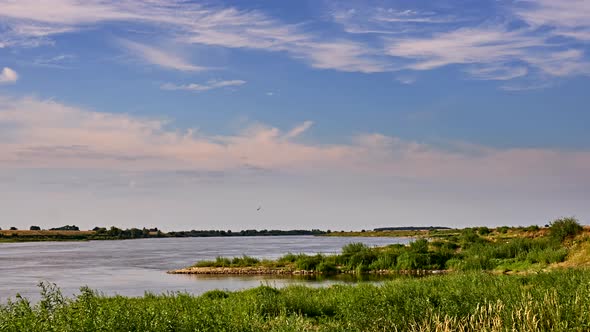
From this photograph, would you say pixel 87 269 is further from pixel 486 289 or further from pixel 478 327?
pixel 478 327

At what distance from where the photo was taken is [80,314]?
8977 mm

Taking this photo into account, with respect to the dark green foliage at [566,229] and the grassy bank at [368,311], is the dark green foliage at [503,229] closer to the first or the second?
the dark green foliage at [566,229]

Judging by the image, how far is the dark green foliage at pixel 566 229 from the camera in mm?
39688

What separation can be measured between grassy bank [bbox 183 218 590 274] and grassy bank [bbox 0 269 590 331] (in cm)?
1794

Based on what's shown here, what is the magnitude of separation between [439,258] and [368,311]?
29.0m

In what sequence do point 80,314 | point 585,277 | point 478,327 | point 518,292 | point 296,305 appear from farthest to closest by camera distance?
point 296,305, point 585,277, point 518,292, point 478,327, point 80,314

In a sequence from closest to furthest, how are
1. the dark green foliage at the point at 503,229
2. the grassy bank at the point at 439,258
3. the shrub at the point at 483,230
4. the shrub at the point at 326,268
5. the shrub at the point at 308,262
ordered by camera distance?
1. the grassy bank at the point at 439,258
2. the shrub at the point at 326,268
3. the shrub at the point at 308,262
4. the dark green foliage at the point at 503,229
5. the shrub at the point at 483,230

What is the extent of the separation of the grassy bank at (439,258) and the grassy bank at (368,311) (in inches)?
706

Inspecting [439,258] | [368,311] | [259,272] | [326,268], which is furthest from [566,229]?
[368,311]

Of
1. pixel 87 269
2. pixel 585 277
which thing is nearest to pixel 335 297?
pixel 585 277

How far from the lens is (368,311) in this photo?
12.4 meters

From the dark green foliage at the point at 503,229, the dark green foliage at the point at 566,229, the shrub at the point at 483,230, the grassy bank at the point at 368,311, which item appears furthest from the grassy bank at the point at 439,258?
the grassy bank at the point at 368,311

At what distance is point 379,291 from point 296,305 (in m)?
2.23

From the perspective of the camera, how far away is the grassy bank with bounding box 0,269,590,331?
8.85 metres
